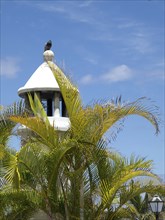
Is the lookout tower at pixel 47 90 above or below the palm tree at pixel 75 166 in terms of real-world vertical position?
above

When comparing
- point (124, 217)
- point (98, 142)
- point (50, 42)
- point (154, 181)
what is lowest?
point (124, 217)

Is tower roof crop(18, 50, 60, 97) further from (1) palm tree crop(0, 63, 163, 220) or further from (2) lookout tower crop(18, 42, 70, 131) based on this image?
(1) palm tree crop(0, 63, 163, 220)

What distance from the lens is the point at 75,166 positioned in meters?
13.9

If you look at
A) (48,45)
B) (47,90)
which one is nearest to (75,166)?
(47,90)

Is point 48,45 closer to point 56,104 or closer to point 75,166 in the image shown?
point 56,104

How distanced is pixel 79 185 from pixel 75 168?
388 millimetres

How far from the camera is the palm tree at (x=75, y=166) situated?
44.3ft

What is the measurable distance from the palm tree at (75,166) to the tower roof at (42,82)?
15.9ft

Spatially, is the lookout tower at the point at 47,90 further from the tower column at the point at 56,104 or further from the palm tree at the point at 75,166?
the palm tree at the point at 75,166

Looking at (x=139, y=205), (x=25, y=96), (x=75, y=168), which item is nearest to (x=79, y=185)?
(x=75, y=168)

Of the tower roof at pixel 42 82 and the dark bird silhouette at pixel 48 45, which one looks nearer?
the tower roof at pixel 42 82

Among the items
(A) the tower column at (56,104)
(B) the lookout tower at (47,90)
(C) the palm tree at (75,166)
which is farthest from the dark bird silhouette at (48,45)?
(C) the palm tree at (75,166)

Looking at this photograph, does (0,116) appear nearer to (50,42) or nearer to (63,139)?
(63,139)

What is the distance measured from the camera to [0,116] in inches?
583
